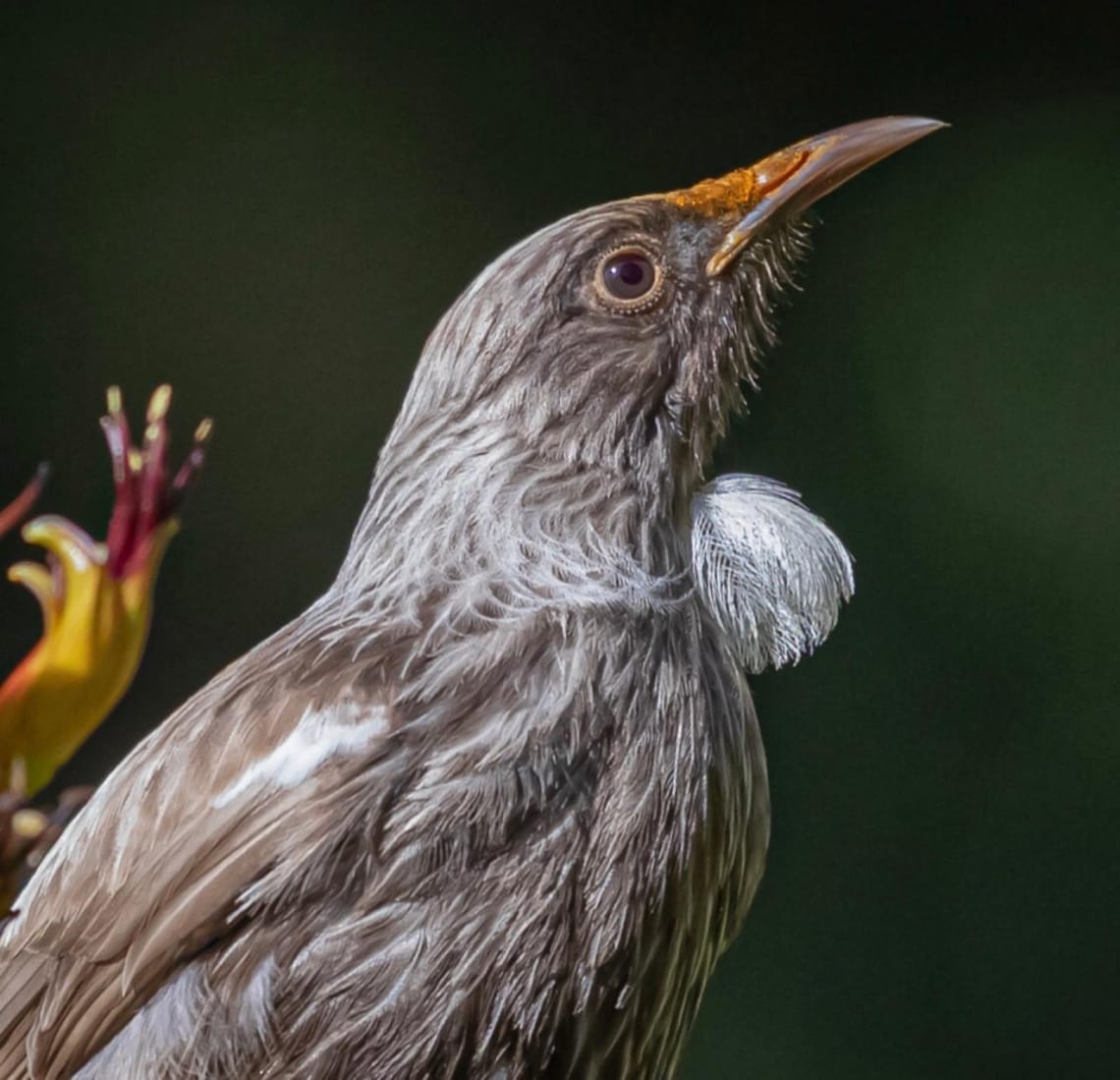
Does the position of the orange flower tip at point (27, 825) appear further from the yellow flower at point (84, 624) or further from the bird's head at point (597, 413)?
the bird's head at point (597, 413)

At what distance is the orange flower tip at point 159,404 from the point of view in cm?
125

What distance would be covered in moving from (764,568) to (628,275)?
0.21 metres

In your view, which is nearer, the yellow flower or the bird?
the bird

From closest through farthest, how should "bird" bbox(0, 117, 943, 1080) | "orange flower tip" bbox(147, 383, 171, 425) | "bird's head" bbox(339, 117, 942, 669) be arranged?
"bird" bbox(0, 117, 943, 1080)
"bird's head" bbox(339, 117, 942, 669)
"orange flower tip" bbox(147, 383, 171, 425)

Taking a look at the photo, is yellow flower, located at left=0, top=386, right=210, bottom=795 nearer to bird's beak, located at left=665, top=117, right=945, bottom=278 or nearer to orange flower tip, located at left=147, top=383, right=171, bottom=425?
orange flower tip, located at left=147, top=383, right=171, bottom=425

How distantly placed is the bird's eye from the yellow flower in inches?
14.9

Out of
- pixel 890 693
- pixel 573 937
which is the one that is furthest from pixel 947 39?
pixel 573 937

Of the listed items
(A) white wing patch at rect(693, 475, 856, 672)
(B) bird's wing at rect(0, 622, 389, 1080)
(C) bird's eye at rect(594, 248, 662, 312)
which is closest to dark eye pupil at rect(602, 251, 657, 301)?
(C) bird's eye at rect(594, 248, 662, 312)

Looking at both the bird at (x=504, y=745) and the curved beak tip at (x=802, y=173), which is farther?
the curved beak tip at (x=802, y=173)

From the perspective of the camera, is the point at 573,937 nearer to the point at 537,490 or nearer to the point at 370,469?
the point at 537,490

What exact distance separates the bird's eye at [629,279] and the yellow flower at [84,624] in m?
0.38

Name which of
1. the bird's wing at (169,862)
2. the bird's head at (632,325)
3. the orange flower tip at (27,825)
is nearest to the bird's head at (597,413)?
the bird's head at (632,325)

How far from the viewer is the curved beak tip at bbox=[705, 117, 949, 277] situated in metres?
1.00

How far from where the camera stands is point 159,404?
1.26 meters
